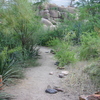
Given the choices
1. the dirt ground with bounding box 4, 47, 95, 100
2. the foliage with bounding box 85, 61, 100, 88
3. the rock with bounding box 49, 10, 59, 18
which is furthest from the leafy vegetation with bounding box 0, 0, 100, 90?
the rock with bounding box 49, 10, 59, 18

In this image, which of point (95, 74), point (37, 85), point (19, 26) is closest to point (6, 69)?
point (37, 85)

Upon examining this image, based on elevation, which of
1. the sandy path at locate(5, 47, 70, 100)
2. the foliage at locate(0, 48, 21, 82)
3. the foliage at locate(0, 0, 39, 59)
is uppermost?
the foliage at locate(0, 0, 39, 59)

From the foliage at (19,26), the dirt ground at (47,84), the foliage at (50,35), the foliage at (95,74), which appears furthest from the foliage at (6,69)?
the foliage at (50,35)

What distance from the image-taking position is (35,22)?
8.88 m

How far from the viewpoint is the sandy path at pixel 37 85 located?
468 centimetres

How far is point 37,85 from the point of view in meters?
5.48

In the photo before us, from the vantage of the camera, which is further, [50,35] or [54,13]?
[54,13]

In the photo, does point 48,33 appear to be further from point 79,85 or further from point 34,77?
point 79,85

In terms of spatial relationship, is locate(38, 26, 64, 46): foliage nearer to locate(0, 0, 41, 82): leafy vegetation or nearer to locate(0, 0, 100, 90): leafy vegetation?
locate(0, 0, 100, 90): leafy vegetation

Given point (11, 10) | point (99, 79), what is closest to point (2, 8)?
point (11, 10)

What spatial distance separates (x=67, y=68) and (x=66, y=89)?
2.10 m

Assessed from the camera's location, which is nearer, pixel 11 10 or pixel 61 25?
pixel 11 10

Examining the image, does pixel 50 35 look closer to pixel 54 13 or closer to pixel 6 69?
pixel 6 69

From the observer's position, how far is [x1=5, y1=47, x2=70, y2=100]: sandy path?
4.68 meters
